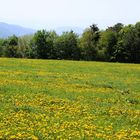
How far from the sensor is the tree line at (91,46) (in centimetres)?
9650

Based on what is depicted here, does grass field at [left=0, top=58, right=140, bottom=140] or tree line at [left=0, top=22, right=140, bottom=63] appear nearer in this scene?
grass field at [left=0, top=58, right=140, bottom=140]

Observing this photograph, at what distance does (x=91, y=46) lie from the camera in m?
103

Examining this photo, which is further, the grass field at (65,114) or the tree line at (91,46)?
the tree line at (91,46)

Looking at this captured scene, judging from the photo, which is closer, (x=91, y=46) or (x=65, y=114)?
(x=65, y=114)

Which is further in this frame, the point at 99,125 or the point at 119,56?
the point at 119,56

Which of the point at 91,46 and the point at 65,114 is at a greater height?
the point at 91,46

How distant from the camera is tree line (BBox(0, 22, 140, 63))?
96500 mm

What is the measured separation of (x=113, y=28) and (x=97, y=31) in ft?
17.5

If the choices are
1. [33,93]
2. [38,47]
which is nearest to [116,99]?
[33,93]

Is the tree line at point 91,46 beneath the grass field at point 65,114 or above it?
above

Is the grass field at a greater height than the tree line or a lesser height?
lesser

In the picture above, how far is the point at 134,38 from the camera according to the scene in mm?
97250

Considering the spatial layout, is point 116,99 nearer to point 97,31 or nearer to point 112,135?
point 112,135

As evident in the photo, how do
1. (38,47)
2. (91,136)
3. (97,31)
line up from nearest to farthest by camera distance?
1. (91,136)
2. (38,47)
3. (97,31)
